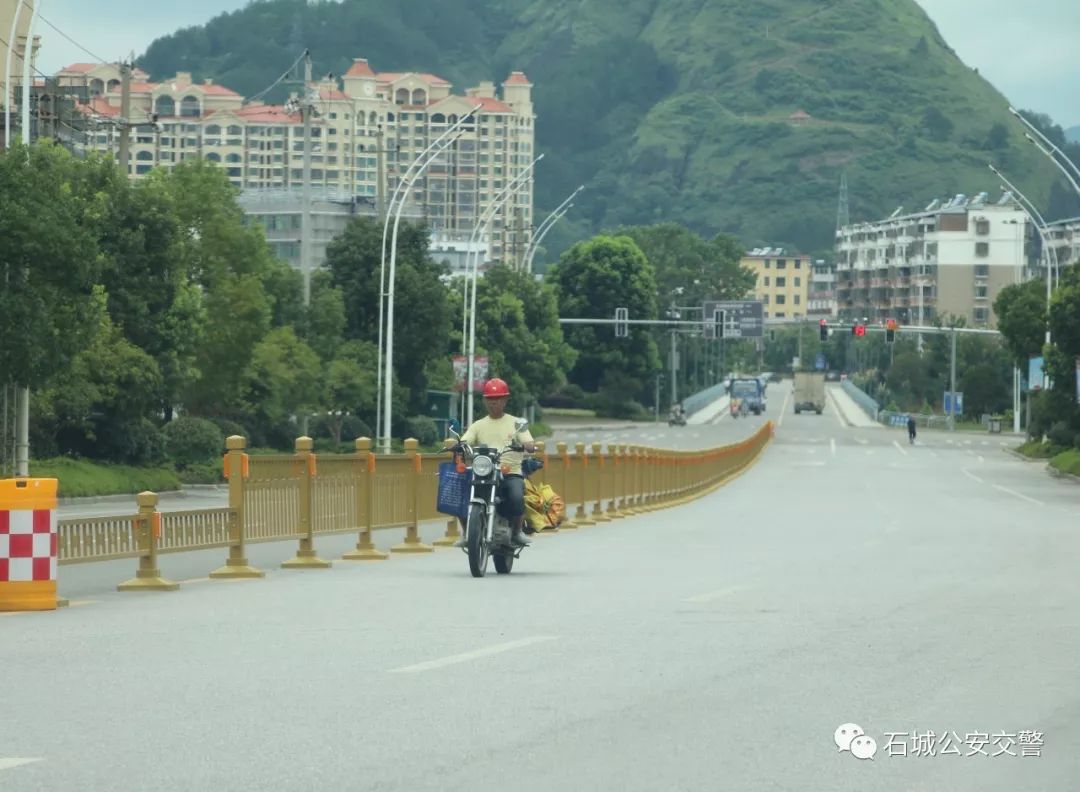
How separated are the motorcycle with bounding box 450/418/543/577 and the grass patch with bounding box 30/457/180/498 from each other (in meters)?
27.4

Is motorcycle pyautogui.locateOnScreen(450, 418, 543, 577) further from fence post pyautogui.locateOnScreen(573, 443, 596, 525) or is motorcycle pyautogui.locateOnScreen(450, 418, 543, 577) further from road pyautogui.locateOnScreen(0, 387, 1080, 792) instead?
fence post pyautogui.locateOnScreen(573, 443, 596, 525)

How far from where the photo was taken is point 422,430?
81375mm

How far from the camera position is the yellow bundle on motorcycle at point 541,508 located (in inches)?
795

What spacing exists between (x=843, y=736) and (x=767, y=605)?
680cm

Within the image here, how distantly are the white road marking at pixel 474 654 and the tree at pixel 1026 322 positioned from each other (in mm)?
84301

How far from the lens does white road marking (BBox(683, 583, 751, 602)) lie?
16.1 metres

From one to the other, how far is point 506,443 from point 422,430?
62044 mm

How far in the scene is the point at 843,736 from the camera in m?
8.76

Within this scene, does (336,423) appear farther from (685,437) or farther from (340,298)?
(685,437)

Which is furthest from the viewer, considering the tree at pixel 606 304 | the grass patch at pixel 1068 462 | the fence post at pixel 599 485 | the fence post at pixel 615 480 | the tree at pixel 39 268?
the tree at pixel 606 304

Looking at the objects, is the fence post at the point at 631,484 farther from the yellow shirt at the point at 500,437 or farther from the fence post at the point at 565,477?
the yellow shirt at the point at 500,437

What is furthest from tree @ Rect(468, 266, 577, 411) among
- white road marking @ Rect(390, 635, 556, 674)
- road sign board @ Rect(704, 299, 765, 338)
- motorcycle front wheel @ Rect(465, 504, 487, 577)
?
white road marking @ Rect(390, 635, 556, 674)

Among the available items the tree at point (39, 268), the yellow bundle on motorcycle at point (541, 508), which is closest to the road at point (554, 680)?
the yellow bundle on motorcycle at point (541, 508)

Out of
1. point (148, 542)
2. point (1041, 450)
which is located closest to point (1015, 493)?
point (1041, 450)
